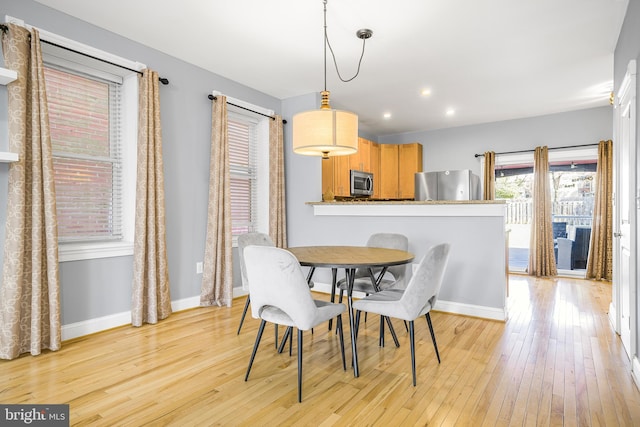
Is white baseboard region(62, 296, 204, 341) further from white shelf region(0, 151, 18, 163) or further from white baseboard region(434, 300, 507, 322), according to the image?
white baseboard region(434, 300, 507, 322)

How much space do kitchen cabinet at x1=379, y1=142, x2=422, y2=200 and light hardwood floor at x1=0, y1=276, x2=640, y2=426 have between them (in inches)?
148

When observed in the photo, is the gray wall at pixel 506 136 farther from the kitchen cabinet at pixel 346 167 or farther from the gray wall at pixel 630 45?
the gray wall at pixel 630 45

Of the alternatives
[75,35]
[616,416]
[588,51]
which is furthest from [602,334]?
[75,35]

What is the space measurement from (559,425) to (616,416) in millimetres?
331

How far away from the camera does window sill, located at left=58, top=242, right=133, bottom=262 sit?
2865mm

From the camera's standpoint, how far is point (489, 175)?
623cm

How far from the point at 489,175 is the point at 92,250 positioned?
579cm

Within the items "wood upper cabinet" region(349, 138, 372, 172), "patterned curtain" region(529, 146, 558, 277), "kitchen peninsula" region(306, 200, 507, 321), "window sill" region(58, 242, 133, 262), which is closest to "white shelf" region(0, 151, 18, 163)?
"window sill" region(58, 242, 133, 262)

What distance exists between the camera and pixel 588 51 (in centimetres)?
349

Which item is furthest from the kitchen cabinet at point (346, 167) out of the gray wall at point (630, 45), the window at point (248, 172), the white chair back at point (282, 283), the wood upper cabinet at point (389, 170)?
the gray wall at point (630, 45)

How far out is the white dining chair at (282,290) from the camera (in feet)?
6.34

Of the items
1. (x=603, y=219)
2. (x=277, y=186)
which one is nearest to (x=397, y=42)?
(x=277, y=186)

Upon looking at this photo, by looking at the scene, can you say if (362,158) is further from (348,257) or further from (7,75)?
(7,75)

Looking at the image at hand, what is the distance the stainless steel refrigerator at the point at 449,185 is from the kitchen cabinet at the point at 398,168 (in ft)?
2.04
